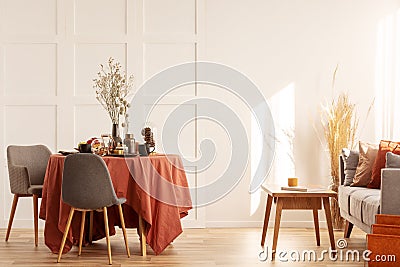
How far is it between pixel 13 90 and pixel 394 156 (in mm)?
3715

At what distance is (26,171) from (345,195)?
272 centimetres

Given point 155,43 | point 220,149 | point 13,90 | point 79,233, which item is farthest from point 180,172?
point 13,90

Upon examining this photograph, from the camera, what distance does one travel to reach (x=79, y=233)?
535 cm

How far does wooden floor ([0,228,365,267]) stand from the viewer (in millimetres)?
4883

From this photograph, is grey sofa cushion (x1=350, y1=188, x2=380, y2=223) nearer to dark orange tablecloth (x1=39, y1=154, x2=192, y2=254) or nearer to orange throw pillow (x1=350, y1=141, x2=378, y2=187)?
orange throw pillow (x1=350, y1=141, x2=378, y2=187)

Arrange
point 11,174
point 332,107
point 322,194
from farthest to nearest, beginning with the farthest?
1. point 332,107
2. point 11,174
3. point 322,194

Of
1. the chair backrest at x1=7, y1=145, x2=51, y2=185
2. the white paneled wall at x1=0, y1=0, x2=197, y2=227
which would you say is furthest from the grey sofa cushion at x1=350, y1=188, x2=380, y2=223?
the chair backrest at x1=7, y1=145, x2=51, y2=185

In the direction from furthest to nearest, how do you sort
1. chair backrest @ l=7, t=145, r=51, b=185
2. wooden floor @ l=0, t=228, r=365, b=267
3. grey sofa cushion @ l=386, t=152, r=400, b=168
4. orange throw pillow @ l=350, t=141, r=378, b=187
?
chair backrest @ l=7, t=145, r=51, b=185, orange throw pillow @ l=350, t=141, r=378, b=187, grey sofa cushion @ l=386, t=152, r=400, b=168, wooden floor @ l=0, t=228, r=365, b=267

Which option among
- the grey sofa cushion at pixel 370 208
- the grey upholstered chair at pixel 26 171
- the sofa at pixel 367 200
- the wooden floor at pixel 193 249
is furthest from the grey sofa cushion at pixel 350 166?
the grey upholstered chair at pixel 26 171

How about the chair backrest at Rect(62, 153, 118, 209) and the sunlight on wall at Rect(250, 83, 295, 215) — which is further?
the sunlight on wall at Rect(250, 83, 295, 215)

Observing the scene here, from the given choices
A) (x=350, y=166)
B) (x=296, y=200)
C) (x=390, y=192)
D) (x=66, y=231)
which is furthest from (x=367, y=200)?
(x=66, y=231)

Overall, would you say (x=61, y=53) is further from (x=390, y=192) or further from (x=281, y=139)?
(x=390, y=192)

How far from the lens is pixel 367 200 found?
16.4 ft

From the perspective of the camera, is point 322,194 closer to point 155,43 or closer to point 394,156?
point 394,156
